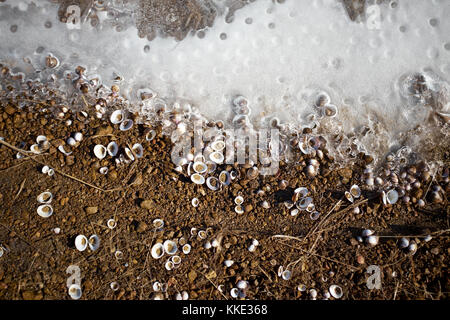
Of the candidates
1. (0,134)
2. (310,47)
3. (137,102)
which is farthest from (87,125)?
(310,47)

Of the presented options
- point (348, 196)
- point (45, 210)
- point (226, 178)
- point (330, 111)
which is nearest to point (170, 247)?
point (226, 178)

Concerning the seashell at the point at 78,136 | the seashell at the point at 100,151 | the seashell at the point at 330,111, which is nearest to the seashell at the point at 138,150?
the seashell at the point at 100,151

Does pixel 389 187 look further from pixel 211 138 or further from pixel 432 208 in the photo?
pixel 211 138

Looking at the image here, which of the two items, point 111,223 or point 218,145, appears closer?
point 111,223

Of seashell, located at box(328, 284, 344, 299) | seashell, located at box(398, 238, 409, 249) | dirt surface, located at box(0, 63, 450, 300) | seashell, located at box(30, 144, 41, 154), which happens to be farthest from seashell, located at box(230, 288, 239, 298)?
seashell, located at box(30, 144, 41, 154)

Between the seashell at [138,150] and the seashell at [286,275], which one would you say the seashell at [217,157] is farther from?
the seashell at [286,275]

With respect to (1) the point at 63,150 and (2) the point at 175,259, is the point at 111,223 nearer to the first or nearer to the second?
(2) the point at 175,259
